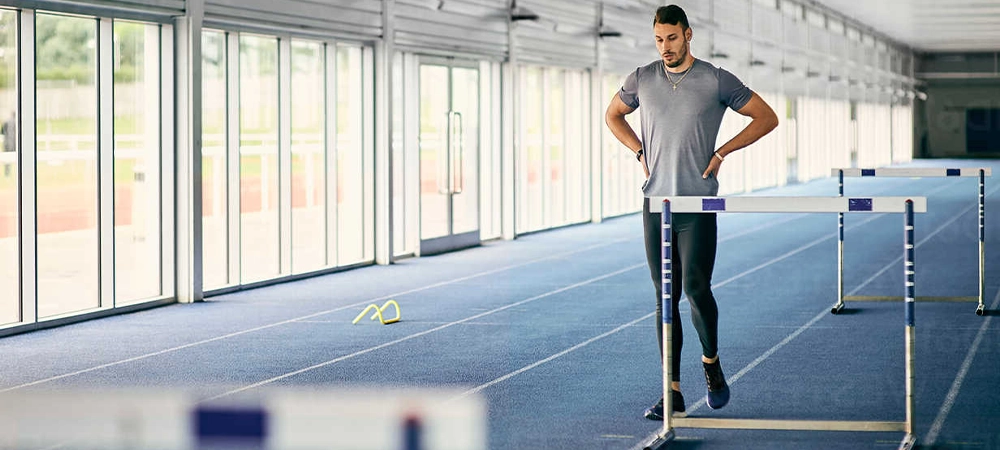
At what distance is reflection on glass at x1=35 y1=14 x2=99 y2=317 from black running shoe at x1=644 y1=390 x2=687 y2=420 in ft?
18.9

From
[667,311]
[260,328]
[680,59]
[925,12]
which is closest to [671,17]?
[680,59]

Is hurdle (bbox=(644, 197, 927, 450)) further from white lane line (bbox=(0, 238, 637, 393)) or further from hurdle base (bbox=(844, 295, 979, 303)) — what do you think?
hurdle base (bbox=(844, 295, 979, 303))

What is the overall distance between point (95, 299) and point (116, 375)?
318cm

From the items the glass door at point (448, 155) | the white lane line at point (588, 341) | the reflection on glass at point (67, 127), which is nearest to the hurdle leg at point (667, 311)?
the white lane line at point (588, 341)

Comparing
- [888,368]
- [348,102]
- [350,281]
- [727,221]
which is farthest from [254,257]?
[727,221]

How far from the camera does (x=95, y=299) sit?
11898 mm

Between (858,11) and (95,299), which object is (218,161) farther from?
(858,11)

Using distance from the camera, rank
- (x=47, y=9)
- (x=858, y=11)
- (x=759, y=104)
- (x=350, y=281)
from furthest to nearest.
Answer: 1. (x=858, y=11)
2. (x=350, y=281)
3. (x=47, y=9)
4. (x=759, y=104)

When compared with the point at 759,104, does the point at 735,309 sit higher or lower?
lower

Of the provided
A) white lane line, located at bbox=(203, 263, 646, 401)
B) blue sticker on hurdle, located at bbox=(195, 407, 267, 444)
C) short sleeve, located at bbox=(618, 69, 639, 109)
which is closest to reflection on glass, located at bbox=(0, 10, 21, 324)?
white lane line, located at bbox=(203, 263, 646, 401)

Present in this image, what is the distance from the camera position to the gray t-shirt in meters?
6.95

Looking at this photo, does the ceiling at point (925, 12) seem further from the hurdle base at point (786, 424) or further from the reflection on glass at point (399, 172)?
the hurdle base at point (786, 424)

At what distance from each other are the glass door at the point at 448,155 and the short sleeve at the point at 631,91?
10526 millimetres

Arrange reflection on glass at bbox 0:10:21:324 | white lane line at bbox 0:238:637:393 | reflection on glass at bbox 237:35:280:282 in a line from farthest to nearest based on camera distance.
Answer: reflection on glass at bbox 237:35:280:282 → reflection on glass at bbox 0:10:21:324 → white lane line at bbox 0:238:637:393
